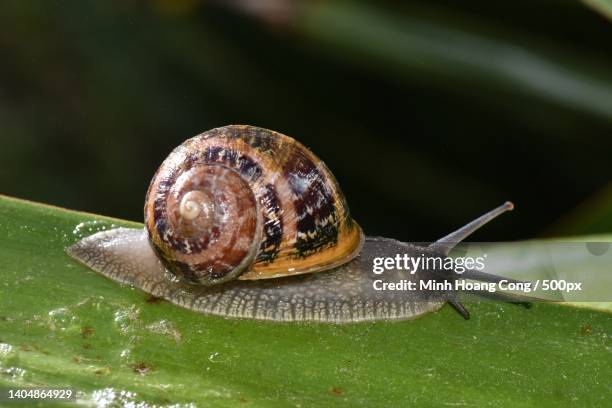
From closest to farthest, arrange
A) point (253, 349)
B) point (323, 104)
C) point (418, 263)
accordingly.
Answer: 1. point (253, 349)
2. point (418, 263)
3. point (323, 104)

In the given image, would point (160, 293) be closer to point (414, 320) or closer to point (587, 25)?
point (414, 320)

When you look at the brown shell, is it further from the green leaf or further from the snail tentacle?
the snail tentacle

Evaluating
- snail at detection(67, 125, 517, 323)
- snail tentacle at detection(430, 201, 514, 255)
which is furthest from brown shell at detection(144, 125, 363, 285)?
snail tentacle at detection(430, 201, 514, 255)

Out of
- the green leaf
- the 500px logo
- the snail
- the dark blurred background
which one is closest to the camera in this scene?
the green leaf

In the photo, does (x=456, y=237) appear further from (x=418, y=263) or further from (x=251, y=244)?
(x=251, y=244)

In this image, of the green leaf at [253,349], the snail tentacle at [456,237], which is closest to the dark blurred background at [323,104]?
the snail tentacle at [456,237]

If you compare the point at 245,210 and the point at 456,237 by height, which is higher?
the point at 245,210

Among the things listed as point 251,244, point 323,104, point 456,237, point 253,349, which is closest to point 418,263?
point 456,237
